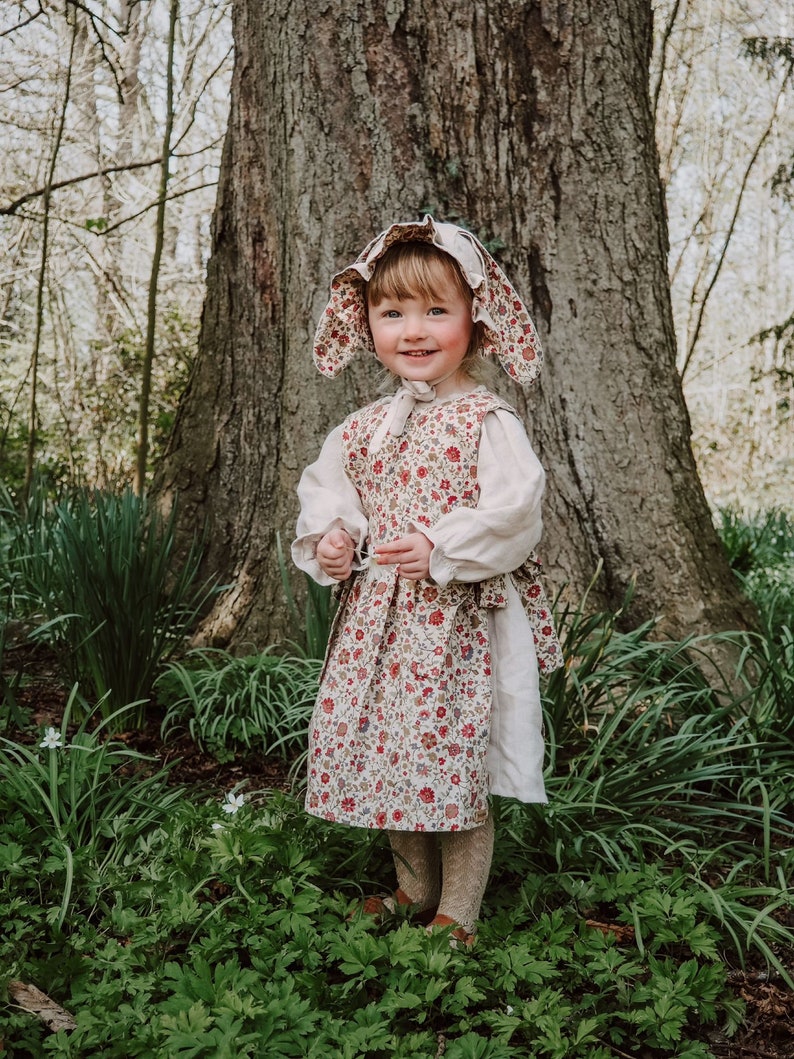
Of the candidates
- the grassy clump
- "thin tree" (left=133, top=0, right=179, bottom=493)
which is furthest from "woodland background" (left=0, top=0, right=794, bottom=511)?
→ the grassy clump

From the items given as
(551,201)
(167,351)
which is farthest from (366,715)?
(167,351)

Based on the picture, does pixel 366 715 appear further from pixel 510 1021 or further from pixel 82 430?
pixel 82 430

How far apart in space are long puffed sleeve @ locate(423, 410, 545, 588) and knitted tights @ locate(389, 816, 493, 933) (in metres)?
0.59

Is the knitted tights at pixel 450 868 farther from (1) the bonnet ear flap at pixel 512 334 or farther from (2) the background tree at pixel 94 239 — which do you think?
(2) the background tree at pixel 94 239

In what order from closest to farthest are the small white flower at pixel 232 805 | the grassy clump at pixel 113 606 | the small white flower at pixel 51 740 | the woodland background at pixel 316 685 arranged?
1. the woodland background at pixel 316 685
2. the small white flower at pixel 232 805
3. the small white flower at pixel 51 740
4. the grassy clump at pixel 113 606

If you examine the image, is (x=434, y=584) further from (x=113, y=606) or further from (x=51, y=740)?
(x=113, y=606)

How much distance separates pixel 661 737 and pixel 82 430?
20.4 feet

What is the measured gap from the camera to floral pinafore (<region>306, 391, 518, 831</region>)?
198 centimetres

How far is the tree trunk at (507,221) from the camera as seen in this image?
10.2 feet

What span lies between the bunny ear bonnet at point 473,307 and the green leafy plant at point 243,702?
1.15m

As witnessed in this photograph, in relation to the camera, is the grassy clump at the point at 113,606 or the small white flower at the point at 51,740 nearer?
the small white flower at the point at 51,740

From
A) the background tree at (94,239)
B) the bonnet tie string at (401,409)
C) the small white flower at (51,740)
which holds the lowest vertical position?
the small white flower at (51,740)

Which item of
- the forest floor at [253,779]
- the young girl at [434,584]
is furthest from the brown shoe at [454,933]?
the forest floor at [253,779]

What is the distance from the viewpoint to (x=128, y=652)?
9.75 feet
